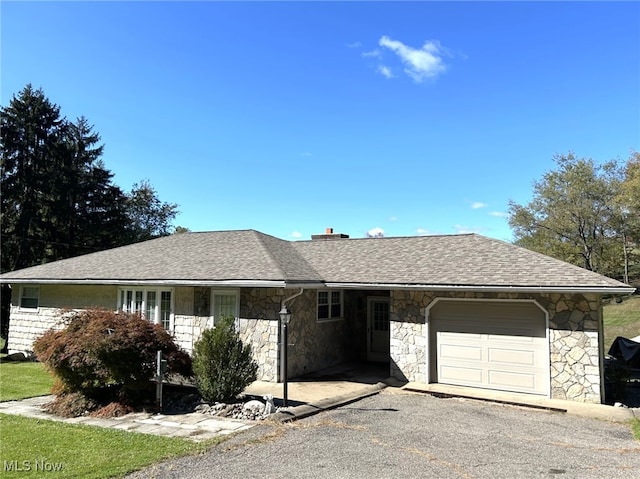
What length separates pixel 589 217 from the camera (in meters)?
37.1

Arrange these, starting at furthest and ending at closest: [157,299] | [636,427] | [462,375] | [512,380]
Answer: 1. [157,299]
2. [462,375]
3. [512,380]
4. [636,427]

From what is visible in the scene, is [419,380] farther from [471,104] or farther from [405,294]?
[471,104]

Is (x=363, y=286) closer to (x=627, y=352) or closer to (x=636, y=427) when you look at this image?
(x=636, y=427)

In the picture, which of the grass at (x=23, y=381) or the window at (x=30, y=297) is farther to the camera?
the window at (x=30, y=297)

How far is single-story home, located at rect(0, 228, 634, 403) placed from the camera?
1015cm

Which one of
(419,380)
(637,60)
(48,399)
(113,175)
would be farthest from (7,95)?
(637,60)

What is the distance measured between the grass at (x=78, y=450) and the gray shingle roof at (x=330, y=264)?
5.13 meters

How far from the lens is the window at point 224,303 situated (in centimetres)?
1266

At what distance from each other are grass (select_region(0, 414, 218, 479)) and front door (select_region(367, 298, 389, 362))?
9161 mm

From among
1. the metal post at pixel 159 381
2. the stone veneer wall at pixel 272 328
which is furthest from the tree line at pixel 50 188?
the metal post at pixel 159 381

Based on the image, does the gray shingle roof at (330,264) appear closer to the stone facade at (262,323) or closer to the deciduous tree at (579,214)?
the stone facade at (262,323)

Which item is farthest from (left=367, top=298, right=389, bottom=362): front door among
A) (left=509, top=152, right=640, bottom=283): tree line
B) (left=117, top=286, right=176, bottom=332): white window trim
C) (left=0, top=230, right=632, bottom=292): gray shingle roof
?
(left=509, top=152, right=640, bottom=283): tree line

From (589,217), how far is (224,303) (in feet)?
117

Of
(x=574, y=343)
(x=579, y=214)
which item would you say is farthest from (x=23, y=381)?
(x=579, y=214)
